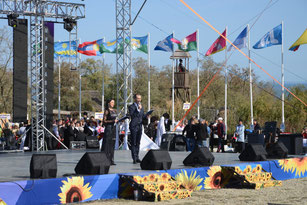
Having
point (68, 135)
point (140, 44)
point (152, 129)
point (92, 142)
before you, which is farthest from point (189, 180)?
point (140, 44)

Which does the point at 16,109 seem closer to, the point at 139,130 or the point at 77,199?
the point at 139,130

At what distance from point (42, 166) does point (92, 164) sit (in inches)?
41.6

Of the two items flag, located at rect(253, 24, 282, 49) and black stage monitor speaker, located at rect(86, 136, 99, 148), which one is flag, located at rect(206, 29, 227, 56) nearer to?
flag, located at rect(253, 24, 282, 49)

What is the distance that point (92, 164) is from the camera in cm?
999

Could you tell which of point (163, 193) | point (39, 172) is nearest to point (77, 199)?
point (39, 172)

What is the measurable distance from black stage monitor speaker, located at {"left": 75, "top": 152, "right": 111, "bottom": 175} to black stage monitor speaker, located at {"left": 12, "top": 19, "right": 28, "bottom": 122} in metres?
16.6

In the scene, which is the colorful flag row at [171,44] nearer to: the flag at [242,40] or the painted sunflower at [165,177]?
the flag at [242,40]

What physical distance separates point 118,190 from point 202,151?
9.17ft

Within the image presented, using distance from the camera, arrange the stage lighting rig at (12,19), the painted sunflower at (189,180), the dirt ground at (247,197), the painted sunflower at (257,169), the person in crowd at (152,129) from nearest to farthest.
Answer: the dirt ground at (247,197), the painted sunflower at (189,180), the painted sunflower at (257,169), the person in crowd at (152,129), the stage lighting rig at (12,19)

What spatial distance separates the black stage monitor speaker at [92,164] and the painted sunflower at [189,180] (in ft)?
5.98

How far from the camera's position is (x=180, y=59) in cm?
3888

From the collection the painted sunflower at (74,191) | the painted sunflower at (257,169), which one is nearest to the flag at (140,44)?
the painted sunflower at (257,169)

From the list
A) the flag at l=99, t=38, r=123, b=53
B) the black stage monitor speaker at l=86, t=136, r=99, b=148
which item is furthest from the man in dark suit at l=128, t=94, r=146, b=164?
the flag at l=99, t=38, r=123, b=53

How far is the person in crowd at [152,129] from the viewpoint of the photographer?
21.8m
